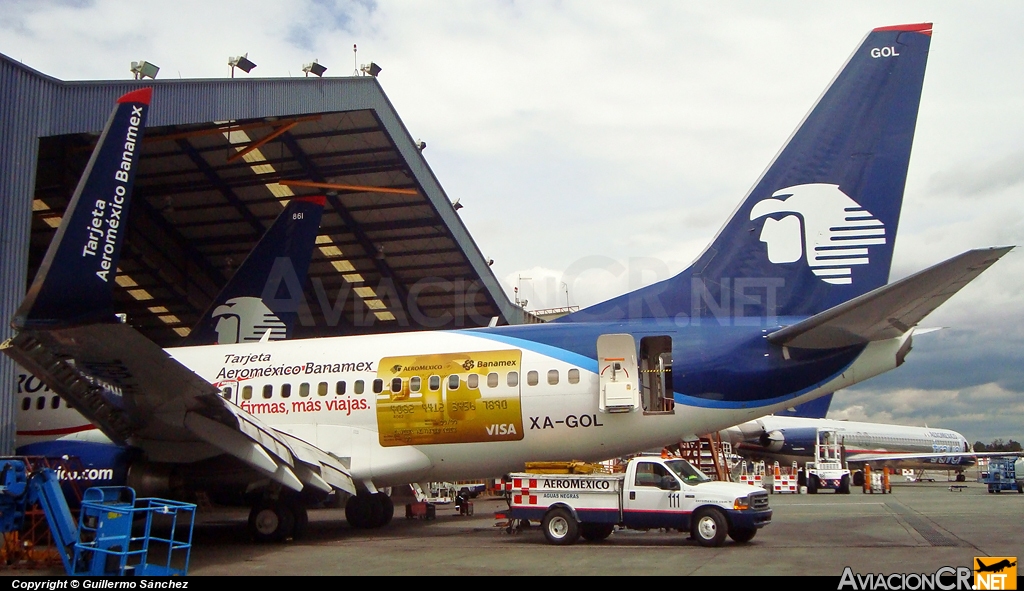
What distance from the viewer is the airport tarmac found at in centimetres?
1035

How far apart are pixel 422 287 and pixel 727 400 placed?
70.0 feet

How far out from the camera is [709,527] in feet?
42.6

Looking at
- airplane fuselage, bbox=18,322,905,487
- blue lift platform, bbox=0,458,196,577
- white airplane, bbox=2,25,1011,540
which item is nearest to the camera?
Result: blue lift platform, bbox=0,458,196,577

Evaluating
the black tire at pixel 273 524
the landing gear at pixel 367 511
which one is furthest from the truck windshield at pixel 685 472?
the landing gear at pixel 367 511

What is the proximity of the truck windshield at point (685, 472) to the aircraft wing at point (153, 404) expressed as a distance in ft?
17.9

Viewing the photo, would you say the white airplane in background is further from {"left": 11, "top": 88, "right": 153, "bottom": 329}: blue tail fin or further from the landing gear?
{"left": 11, "top": 88, "right": 153, "bottom": 329}: blue tail fin

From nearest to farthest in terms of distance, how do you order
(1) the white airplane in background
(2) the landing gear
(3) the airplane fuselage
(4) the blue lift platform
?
(4) the blue lift platform < (3) the airplane fuselage < (2) the landing gear < (1) the white airplane in background

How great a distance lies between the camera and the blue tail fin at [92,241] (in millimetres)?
9078

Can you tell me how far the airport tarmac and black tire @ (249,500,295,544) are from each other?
0.85 ft

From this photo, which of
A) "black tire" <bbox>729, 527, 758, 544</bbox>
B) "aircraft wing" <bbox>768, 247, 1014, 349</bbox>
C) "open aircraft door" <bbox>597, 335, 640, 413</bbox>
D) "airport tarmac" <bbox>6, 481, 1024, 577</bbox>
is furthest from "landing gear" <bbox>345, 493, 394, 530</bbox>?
"aircraft wing" <bbox>768, 247, 1014, 349</bbox>

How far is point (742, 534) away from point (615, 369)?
3.27 m

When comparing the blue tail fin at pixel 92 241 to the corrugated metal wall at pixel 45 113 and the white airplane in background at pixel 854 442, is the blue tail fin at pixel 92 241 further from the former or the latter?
the white airplane in background at pixel 854 442

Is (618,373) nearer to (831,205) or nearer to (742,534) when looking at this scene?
(742,534)

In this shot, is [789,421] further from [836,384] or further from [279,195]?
[836,384]
